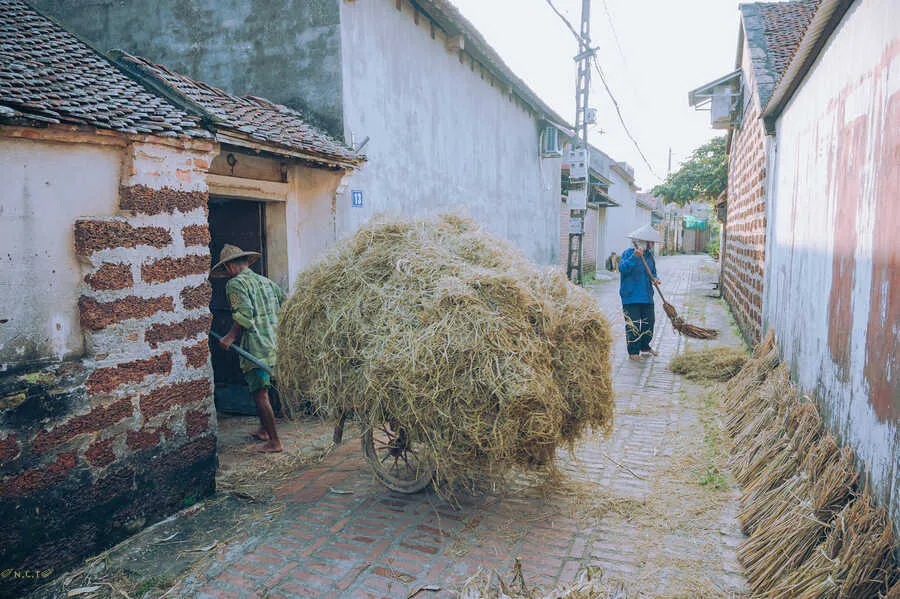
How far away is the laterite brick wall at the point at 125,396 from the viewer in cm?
339

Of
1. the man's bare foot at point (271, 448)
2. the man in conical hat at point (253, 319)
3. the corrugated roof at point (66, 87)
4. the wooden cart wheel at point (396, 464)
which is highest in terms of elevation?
the corrugated roof at point (66, 87)

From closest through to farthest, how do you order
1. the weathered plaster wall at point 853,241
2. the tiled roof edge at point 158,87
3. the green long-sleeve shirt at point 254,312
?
1. the weathered plaster wall at point 853,241
2. the tiled roof edge at point 158,87
3. the green long-sleeve shirt at point 254,312

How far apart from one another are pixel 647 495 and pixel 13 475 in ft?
13.9

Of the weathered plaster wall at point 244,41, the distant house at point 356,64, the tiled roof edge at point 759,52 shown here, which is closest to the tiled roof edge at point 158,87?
the distant house at point 356,64

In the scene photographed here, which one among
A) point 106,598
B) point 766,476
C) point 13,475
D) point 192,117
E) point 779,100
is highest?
point 779,100

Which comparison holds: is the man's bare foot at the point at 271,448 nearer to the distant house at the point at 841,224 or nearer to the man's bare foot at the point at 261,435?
the man's bare foot at the point at 261,435

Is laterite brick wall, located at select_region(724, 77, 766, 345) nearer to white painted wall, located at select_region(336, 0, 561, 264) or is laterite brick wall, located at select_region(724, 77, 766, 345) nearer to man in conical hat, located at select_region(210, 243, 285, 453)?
white painted wall, located at select_region(336, 0, 561, 264)

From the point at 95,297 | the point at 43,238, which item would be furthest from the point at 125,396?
the point at 43,238

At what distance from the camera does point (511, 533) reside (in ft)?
12.9

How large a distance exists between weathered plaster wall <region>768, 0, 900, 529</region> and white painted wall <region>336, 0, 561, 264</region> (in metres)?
2.91

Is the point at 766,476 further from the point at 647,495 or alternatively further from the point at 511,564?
the point at 511,564

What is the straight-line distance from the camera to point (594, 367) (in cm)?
402

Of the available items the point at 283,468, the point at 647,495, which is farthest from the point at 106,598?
the point at 647,495

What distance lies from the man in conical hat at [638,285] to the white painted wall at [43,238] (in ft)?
22.9
